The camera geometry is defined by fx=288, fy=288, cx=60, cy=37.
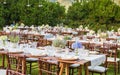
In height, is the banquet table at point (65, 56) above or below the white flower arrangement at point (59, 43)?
below

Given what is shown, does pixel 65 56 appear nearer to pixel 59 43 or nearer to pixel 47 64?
pixel 59 43

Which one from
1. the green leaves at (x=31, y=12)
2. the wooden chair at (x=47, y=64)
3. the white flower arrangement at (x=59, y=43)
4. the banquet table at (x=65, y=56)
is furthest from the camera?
the green leaves at (x=31, y=12)

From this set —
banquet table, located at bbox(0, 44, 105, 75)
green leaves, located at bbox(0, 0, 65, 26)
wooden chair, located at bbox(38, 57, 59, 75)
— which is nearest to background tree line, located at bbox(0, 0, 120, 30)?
green leaves, located at bbox(0, 0, 65, 26)

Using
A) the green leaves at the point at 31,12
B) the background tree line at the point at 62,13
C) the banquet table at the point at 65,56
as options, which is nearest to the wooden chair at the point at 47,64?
the banquet table at the point at 65,56

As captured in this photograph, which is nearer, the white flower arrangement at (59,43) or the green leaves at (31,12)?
the white flower arrangement at (59,43)

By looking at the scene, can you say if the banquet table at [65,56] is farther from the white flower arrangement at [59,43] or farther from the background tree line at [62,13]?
the background tree line at [62,13]

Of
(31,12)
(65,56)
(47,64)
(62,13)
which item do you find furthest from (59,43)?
(62,13)

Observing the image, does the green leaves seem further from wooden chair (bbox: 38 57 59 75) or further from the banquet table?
the banquet table

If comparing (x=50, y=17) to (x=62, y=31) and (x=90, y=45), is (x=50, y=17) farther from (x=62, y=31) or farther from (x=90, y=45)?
(x=90, y=45)

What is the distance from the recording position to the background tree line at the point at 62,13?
54.0 ft

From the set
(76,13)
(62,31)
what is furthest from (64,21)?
(62,31)

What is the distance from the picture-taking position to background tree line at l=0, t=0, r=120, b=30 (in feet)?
54.0

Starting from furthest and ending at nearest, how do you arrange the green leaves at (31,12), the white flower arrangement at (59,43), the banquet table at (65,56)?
the green leaves at (31,12)
the white flower arrangement at (59,43)
the banquet table at (65,56)

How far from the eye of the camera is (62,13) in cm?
1833
